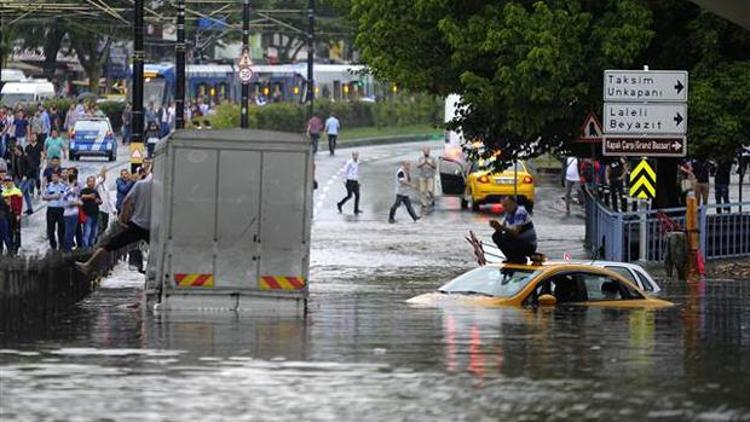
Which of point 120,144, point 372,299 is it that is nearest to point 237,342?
point 372,299

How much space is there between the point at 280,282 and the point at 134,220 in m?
4.22

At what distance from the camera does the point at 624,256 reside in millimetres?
38062

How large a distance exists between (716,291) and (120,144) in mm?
52728

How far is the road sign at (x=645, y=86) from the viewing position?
113 ft

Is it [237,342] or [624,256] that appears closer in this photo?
[237,342]

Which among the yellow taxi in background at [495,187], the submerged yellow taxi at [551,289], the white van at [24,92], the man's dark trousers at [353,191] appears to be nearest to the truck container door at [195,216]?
the submerged yellow taxi at [551,289]

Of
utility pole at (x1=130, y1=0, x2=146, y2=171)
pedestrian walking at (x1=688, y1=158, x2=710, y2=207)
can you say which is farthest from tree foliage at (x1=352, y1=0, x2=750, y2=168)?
pedestrian walking at (x1=688, y1=158, x2=710, y2=207)

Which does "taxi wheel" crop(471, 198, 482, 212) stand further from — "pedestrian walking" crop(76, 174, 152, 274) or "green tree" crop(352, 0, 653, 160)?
"pedestrian walking" crop(76, 174, 152, 274)

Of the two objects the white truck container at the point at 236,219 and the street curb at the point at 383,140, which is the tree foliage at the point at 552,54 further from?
the street curb at the point at 383,140

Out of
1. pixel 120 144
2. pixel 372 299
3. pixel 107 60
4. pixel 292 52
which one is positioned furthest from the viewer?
pixel 292 52

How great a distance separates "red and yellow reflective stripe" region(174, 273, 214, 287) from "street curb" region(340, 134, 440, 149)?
6380 cm

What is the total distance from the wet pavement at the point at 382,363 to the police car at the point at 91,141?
3991 cm

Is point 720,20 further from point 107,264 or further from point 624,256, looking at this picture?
point 107,264

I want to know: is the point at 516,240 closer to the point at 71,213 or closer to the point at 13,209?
the point at 71,213
